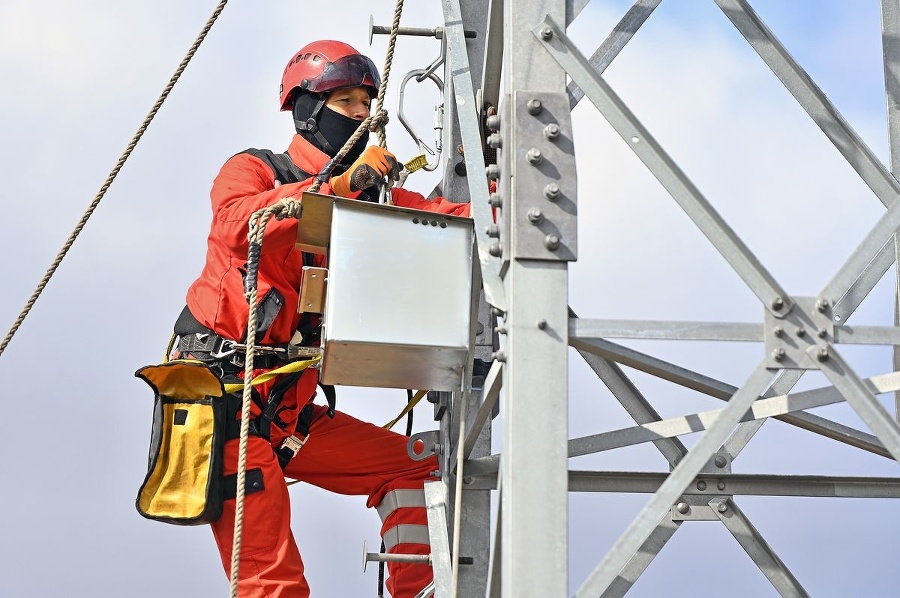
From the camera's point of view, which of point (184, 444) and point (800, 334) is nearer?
point (800, 334)

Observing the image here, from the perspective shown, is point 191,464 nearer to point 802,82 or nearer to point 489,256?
point 489,256

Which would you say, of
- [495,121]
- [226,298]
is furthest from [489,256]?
[226,298]

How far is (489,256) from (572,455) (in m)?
1.12

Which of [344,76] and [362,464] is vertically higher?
[344,76]

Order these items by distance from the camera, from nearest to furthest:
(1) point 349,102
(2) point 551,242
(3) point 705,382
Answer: (2) point 551,242
(3) point 705,382
(1) point 349,102

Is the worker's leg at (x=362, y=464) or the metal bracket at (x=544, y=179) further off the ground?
the metal bracket at (x=544, y=179)

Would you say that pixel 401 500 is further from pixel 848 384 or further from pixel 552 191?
pixel 848 384

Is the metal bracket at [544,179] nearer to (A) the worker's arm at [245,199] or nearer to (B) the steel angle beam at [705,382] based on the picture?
(B) the steel angle beam at [705,382]

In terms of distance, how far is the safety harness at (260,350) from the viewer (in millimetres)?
6039

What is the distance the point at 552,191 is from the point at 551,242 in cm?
17

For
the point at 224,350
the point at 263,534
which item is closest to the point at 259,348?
the point at 224,350

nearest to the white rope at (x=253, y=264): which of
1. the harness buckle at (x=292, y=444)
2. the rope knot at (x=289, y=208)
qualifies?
the rope knot at (x=289, y=208)

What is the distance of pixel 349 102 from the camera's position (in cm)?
671

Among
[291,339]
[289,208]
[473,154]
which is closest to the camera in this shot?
[473,154]
